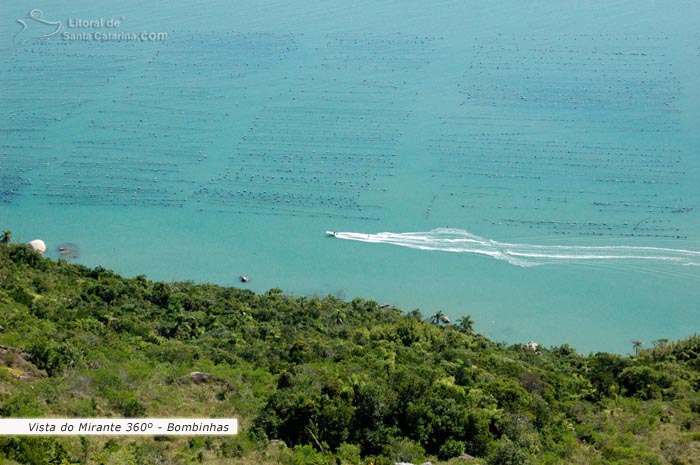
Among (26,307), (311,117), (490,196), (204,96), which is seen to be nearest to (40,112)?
(204,96)

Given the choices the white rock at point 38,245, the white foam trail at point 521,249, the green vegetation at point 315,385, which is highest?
the white foam trail at point 521,249
